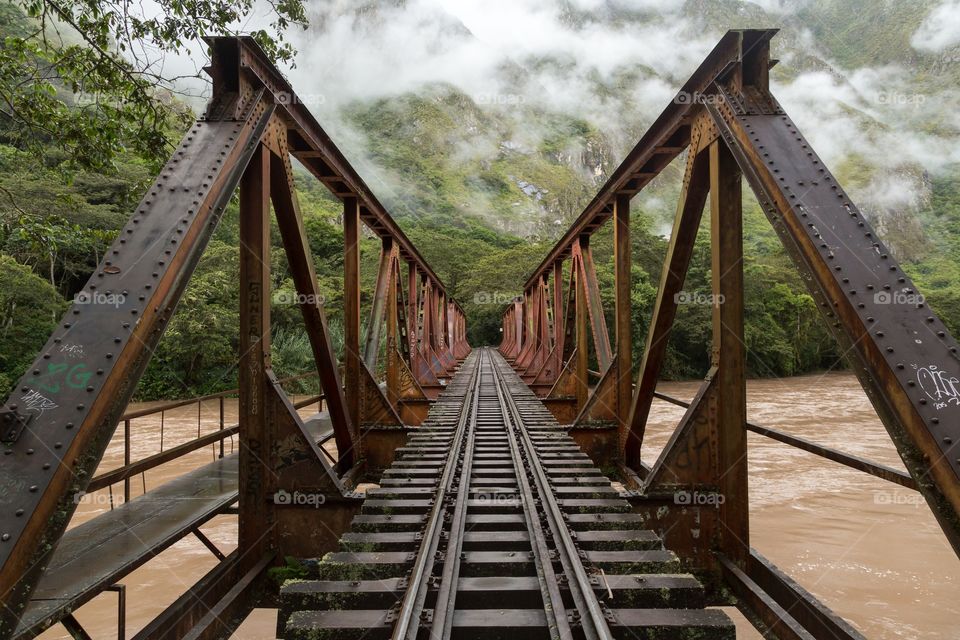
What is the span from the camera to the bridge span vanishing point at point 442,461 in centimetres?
230

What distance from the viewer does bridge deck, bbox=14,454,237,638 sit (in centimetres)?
297

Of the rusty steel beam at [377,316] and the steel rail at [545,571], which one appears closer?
the steel rail at [545,571]

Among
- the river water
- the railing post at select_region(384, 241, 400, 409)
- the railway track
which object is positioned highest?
the railing post at select_region(384, 241, 400, 409)

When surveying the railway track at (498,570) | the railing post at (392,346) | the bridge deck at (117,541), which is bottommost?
the bridge deck at (117,541)

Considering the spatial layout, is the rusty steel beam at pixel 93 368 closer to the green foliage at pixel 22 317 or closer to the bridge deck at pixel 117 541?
the bridge deck at pixel 117 541

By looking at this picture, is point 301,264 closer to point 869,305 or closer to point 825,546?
point 869,305

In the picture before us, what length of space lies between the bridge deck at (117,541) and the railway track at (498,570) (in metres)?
1.12

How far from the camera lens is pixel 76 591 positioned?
3.11 meters

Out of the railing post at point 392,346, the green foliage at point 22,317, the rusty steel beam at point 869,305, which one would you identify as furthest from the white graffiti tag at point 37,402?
the green foliage at point 22,317

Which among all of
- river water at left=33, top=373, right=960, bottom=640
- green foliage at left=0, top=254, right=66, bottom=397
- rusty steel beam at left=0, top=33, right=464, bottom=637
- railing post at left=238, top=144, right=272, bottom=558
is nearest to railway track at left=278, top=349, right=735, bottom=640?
railing post at left=238, top=144, right=272, bottom=558

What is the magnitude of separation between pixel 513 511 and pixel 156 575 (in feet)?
26.9

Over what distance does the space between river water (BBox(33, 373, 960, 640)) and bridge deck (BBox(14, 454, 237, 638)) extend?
3.12 meters

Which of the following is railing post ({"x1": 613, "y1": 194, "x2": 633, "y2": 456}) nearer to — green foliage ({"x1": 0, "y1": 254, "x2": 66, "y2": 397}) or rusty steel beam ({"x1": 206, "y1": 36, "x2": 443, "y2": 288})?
rusty steel beam ({"x1": 206, "y1": 36, "x2": 443, "y2": 288})

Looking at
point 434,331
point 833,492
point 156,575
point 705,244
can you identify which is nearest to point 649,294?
point 705,244
